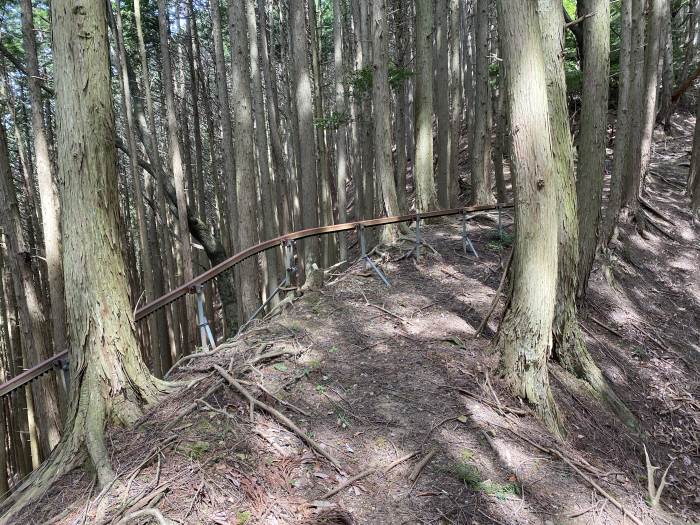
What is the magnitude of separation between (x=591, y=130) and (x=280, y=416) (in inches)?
→ 223

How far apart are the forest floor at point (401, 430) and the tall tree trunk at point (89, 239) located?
0.28 m

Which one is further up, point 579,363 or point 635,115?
point 635,115

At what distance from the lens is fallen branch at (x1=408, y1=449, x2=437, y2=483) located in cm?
334

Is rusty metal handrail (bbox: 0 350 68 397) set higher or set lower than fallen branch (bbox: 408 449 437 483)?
higher

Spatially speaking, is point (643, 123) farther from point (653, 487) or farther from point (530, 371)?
point (653, 487)

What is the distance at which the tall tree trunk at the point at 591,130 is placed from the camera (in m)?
6.15

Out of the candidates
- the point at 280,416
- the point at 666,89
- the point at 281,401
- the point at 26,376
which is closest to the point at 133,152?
the point at 26,376

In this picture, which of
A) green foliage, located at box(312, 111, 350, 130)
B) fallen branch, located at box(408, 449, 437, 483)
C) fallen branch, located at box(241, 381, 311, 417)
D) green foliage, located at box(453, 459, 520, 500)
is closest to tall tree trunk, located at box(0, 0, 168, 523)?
fallen branch, located at box(241, 381, 311, 417)

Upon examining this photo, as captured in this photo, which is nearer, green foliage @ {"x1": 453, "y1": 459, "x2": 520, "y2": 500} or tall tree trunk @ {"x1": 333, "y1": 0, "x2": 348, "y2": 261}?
green foliage @ {"x1": 453, "y1": 459, "x2": 520, "y2": 500}

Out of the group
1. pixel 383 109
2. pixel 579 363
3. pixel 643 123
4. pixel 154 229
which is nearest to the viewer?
pixel 579 363

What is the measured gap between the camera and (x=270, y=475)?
10.2ft

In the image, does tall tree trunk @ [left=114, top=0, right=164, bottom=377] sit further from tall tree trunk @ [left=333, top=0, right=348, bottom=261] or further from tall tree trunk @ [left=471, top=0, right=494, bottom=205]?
tall tree trunk @ [left=471, top=0, right=494, bottom=205]

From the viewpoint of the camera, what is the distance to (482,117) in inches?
412

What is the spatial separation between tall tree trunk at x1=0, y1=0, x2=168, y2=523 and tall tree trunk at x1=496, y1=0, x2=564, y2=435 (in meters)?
3.42
